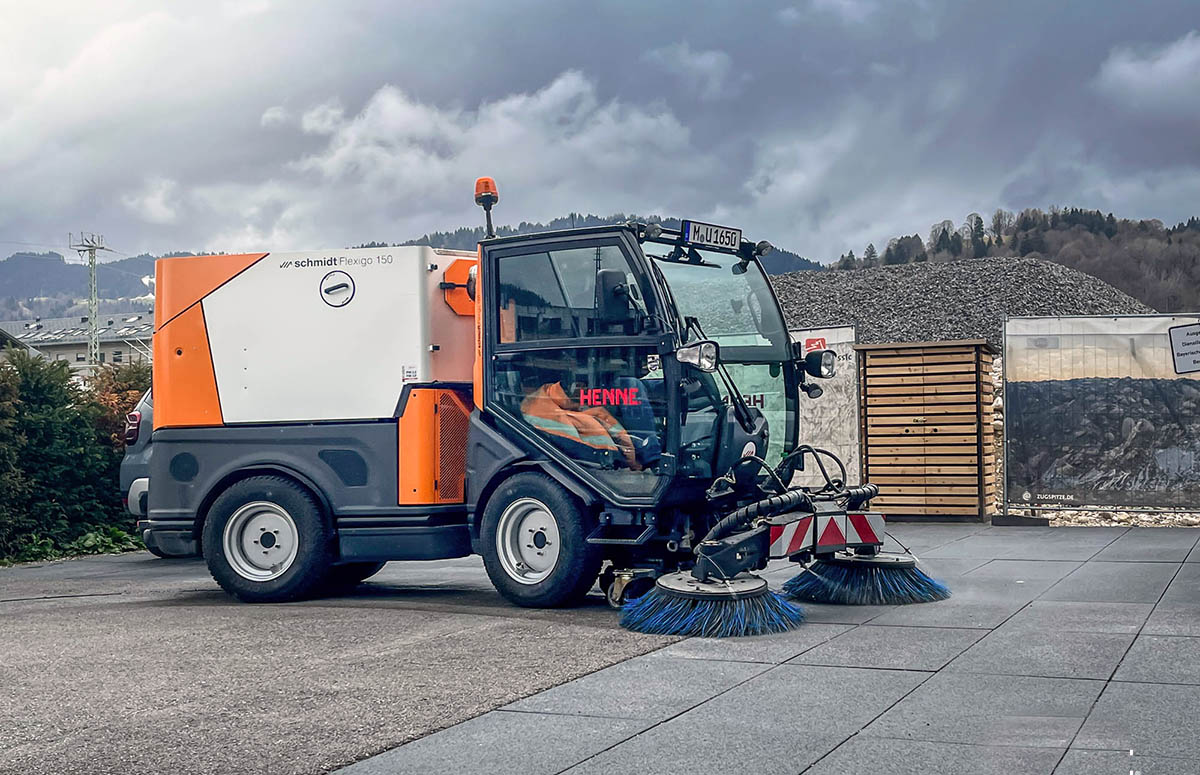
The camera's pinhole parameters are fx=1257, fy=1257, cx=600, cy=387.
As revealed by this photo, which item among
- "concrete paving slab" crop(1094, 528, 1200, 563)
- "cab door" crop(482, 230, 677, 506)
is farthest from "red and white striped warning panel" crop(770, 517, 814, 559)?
"concrete paving slab" crop(1094, 528, 1200, 563)

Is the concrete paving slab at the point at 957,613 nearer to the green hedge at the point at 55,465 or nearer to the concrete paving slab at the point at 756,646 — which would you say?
the concrete paving slab at the point at 756,646

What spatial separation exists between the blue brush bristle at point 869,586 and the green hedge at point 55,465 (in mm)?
9306

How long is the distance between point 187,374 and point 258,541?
1.40 metres

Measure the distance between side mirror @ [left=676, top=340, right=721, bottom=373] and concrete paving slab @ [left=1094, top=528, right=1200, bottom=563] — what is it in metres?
5.50

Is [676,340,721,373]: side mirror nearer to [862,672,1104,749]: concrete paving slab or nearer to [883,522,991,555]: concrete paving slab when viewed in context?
[862,672,1104,749]: concrete paving slab

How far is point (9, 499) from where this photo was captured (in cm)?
1375

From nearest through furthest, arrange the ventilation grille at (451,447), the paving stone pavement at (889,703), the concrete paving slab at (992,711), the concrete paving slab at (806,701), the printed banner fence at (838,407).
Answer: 1. the paving stone pavement at (889,703)
2. the concrete paving slab at (992,711)
3. the concrete paving slab at (806,701)
4. the ventilation grille at (451,447)
5. the printed banner fence at (838,407)

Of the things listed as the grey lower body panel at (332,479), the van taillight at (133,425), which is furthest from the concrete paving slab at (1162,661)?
the van taillight at (133,425)

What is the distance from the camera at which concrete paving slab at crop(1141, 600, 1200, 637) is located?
722 cm

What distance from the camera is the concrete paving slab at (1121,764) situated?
430 cm

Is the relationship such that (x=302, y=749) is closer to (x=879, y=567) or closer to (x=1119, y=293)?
(x=879, y=567)

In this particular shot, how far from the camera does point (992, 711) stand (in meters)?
5.26

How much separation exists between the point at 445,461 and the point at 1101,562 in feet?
19.8

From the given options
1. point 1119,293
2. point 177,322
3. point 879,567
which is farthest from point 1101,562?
point 1119,293
